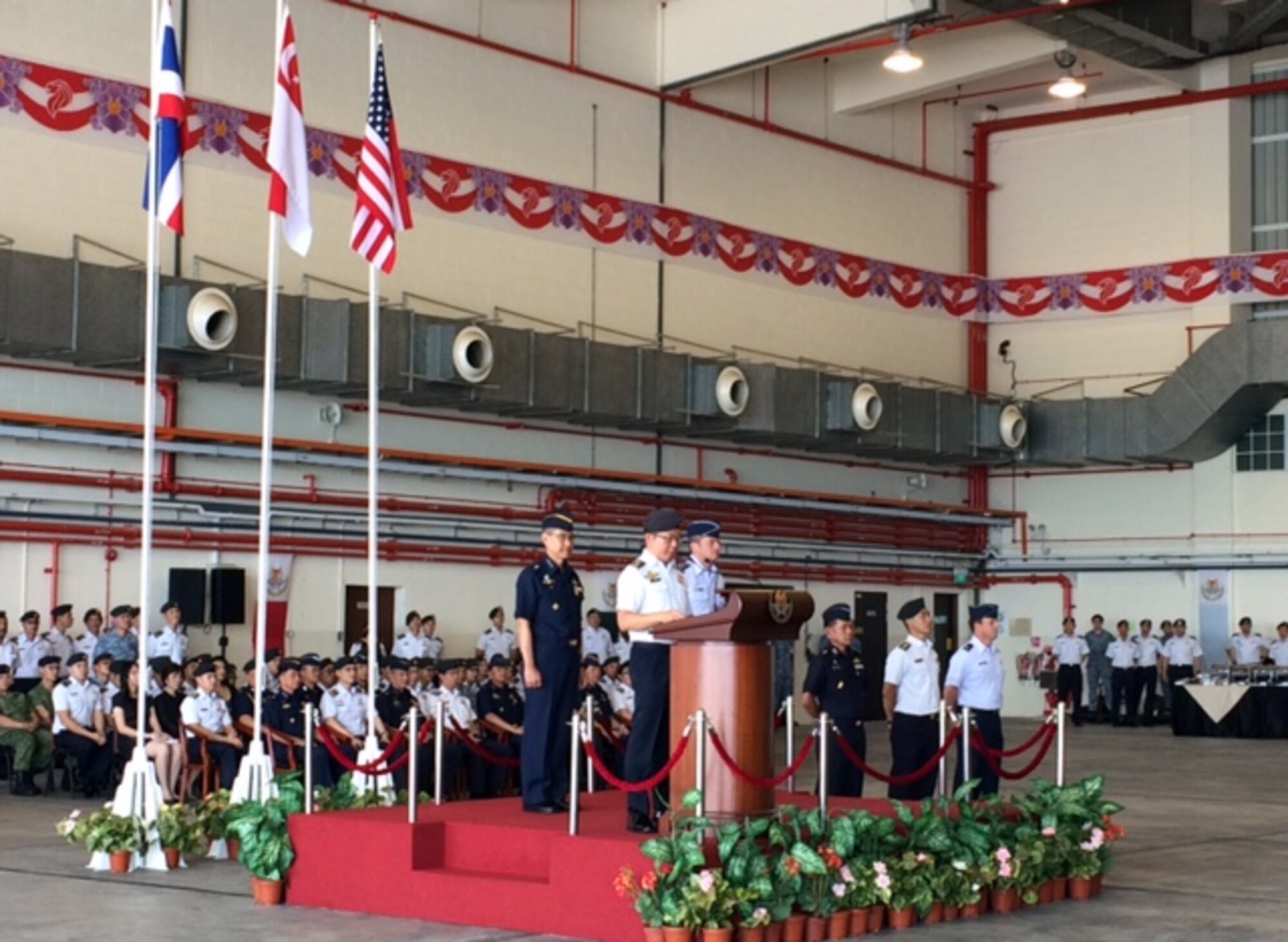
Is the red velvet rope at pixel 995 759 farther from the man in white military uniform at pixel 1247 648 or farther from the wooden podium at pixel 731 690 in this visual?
the man in white military uniform at pixel 1247 648

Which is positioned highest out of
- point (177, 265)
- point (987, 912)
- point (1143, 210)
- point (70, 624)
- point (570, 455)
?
point (1143, 210)

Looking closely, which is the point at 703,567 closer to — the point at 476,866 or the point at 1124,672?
the point at 476,866

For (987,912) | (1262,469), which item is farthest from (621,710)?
(1262,469)

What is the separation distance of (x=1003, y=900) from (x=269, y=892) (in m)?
A: 4.09

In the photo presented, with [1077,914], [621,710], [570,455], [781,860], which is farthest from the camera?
[570,455]

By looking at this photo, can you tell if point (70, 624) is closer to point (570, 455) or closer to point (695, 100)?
point (570, 455)

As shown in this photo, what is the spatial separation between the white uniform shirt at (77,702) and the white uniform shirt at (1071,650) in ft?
56.7

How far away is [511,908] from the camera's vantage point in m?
9.95

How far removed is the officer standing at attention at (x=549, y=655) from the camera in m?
10.8

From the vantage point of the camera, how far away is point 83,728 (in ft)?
57.3

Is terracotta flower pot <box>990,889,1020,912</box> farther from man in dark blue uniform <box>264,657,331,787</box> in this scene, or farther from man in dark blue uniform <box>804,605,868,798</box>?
man in dark blue uniform <box>264,657,331,787</box>

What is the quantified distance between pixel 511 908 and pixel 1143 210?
24149 millimetres

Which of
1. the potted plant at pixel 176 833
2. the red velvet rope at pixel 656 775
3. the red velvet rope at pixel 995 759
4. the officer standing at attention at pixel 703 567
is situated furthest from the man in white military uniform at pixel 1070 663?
the red velvet rope at pixel 656 775

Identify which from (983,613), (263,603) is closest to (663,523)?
(983,613)
